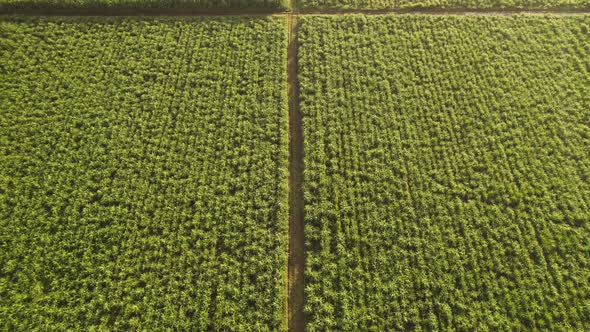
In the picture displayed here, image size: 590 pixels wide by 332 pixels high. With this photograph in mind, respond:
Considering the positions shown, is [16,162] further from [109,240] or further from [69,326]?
[69,326]

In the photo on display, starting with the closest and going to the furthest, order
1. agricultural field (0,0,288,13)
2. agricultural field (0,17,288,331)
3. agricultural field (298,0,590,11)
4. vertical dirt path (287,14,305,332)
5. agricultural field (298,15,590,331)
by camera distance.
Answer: agricultural field (0,17,288,331), agricultural field (298,15,590,331), vertical dirt path (287,14,305,332), agricultural field (0,0,288,13), agricultural field (298,0,590,11)

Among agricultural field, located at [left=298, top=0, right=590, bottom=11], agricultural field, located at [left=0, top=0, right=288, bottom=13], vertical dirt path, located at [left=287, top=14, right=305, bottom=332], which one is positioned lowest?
vertical dirt path, located at [left=287, top=14, right=305, bottom=332]

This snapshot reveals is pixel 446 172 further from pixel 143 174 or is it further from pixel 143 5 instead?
pixel 143 5

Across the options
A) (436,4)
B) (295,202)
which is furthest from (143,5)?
(436,4)

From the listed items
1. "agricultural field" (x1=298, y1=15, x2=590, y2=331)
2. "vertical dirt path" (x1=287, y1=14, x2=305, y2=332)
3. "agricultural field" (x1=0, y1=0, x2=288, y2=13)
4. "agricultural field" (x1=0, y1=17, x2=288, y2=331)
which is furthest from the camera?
"agricultural field" (x1=0, y1=0, x2=288, y2=13)

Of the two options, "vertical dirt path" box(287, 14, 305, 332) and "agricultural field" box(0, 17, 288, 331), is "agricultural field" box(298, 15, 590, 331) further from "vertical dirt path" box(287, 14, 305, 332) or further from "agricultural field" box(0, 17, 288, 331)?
"agricultural field" box(0, 17, 288, 331)

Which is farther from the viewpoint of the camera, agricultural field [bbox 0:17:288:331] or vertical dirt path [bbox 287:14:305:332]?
vertical dirt path [bbox 287:14:305:332]

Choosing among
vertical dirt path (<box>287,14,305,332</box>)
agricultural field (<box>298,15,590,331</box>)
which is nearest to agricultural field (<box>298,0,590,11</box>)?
agricultural field (<box>298,15,590,331</box>)
